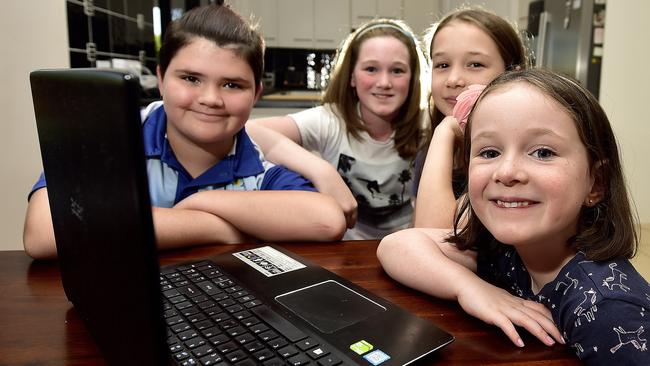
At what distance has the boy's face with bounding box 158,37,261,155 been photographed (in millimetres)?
1091

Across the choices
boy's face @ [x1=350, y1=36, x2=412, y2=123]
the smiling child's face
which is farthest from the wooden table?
boy's face @ [x1=350, y1=36, x2=412, y2=123]

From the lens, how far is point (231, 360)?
50cm

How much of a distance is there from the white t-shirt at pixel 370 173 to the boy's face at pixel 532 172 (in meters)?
0.91

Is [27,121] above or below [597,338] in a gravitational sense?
above

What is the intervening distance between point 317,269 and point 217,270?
0.15 m

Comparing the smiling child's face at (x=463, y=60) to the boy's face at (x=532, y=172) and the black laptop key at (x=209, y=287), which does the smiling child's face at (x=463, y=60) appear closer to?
the boy's face at (x=532, y=172)

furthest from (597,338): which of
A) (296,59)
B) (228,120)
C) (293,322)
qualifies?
(296,59)

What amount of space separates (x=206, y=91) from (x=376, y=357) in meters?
0.76

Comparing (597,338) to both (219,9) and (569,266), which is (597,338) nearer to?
(569,266)

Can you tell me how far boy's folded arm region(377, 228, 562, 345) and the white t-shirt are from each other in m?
0.70

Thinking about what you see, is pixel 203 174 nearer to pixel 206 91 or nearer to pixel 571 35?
pixel 206 91

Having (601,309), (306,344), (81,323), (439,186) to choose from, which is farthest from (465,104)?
(81,323)

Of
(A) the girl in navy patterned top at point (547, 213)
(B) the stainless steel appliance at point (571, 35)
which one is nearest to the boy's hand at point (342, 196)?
(A) the girl in navy patterned top at point (547, 213)

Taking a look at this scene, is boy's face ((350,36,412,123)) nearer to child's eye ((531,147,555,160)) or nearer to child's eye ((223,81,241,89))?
child's eye ((223,81,241,89))
